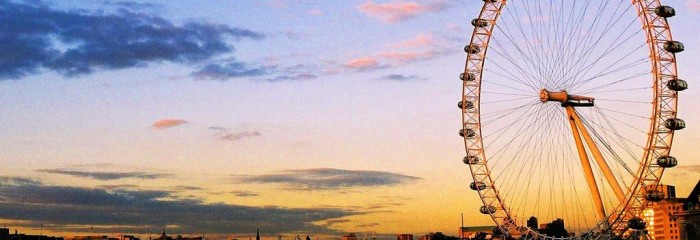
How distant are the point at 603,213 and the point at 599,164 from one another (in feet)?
12.3

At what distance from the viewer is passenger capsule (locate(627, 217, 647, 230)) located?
72.7m

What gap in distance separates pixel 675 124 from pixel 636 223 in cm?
783

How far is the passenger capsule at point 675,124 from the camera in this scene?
69312 millimetres

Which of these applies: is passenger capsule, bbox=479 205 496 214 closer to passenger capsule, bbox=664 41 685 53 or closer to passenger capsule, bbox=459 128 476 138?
passenger capsule, bbox=459 128 476 138

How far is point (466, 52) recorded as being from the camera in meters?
85.8

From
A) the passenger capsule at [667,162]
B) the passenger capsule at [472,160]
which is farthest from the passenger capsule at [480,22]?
the passenger capsule at [667,162]

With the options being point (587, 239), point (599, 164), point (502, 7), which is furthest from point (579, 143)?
point (502, 7)

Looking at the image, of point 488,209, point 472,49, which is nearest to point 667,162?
point 488,209

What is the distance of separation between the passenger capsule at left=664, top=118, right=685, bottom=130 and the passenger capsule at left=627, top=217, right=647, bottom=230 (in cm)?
727

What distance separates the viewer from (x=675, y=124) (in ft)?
227

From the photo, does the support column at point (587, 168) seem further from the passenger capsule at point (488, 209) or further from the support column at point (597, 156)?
the passenger capsule at point (488, 209)

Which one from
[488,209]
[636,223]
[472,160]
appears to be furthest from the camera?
[472,160]

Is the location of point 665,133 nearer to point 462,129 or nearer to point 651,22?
point 651,22

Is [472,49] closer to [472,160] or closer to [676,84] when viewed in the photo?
[472,160]
